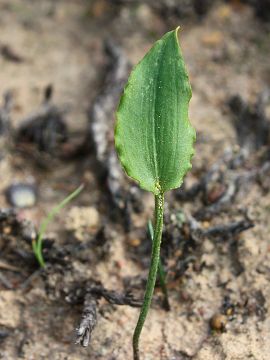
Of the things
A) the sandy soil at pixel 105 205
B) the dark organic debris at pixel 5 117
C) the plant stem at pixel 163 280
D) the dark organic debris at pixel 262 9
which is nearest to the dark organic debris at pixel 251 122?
the sandy soil at pixel 105 205

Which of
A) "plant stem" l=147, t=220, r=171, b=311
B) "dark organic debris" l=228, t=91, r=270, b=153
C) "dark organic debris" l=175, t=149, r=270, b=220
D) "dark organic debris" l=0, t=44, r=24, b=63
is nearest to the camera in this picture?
"plant stem" l=147, t=220, r=171, b=311

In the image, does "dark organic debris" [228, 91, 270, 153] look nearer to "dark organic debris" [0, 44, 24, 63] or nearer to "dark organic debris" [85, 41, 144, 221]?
"dark organic debris" [85, 41, 144, 221]

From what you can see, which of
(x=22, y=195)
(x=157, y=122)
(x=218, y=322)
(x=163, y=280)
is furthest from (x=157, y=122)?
(x=22, y=195)

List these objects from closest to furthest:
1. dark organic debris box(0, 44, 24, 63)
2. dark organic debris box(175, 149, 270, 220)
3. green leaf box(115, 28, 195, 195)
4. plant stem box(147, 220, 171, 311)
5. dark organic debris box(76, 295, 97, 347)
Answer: green leaf box(115, 28, 195, 195), dark organic debris box(76, 295, 97, 347), plant stem box(147, 220, 171, 311), dark organic debris box(175, 149, 270, 220), dark organic debris box(0, 44, 24, 63)

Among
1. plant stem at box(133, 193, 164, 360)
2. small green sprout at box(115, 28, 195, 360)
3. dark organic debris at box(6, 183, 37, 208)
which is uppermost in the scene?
dark organic debris at box(6, 183, 37, 208)

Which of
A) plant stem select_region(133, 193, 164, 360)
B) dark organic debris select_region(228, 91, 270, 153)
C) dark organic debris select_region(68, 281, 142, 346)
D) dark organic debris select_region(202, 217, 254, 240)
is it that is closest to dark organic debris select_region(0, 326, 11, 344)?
dark organic debris select_region(68, 281, 142, 346)

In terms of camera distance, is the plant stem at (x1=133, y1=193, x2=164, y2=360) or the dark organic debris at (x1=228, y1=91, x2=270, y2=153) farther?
the dark organic debris at (x1=228, y1=91, x2=270, y2=153)

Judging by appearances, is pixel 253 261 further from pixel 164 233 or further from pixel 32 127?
pixel 32 127

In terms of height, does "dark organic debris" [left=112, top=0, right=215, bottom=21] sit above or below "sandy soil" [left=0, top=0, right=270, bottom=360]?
above
